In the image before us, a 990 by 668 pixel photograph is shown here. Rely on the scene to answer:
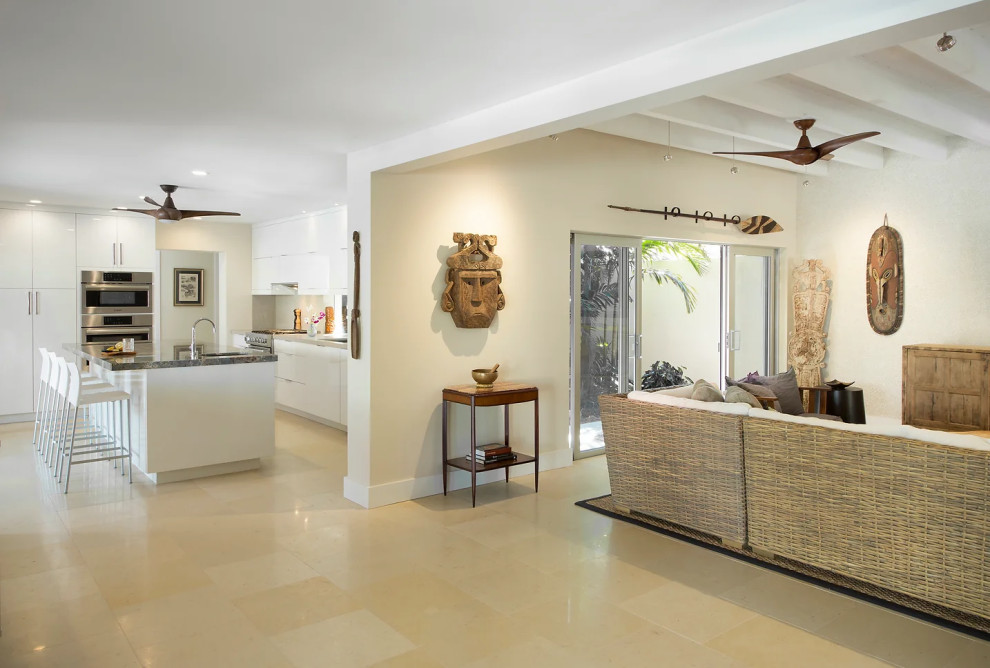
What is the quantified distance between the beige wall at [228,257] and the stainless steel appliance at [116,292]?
2.35ft

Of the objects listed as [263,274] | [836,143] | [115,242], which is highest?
[836,143]

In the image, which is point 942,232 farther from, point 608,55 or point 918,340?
point 608,55

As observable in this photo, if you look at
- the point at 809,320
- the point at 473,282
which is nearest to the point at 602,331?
the point at 473,282

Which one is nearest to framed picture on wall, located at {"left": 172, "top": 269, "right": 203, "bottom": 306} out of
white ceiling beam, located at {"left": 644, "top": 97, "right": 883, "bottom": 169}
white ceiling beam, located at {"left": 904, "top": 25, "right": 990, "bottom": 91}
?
white ceiling beam, located at {"left": 644, "top": 97, "right": 883, "bottom": 169}

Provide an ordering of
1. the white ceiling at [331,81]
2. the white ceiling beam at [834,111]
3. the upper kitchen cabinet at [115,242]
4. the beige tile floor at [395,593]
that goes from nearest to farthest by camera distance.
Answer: the white ceiling at [331,81]
the beige tile floor at [395,593]
the white ceiling beam at [834,111]
the upper kitchen cabinet at [115,242]

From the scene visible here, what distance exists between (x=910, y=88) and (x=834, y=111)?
0.53 meters

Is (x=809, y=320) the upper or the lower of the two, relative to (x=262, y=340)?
upper

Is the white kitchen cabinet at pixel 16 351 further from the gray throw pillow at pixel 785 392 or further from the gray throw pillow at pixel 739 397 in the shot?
the gray throw pillow at pixel 785 392

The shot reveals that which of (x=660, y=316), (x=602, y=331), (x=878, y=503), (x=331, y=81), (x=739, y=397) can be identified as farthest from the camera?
(x=660, y=316)

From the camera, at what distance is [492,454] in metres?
4.81

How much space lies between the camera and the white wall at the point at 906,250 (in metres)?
6.13

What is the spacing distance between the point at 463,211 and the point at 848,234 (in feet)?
14.4

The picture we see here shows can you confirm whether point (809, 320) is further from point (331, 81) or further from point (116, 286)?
point (116, 286)

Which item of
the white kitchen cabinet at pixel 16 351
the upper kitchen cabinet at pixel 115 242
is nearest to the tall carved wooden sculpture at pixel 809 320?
the upper kitchen cabinet at pixel 115 242
